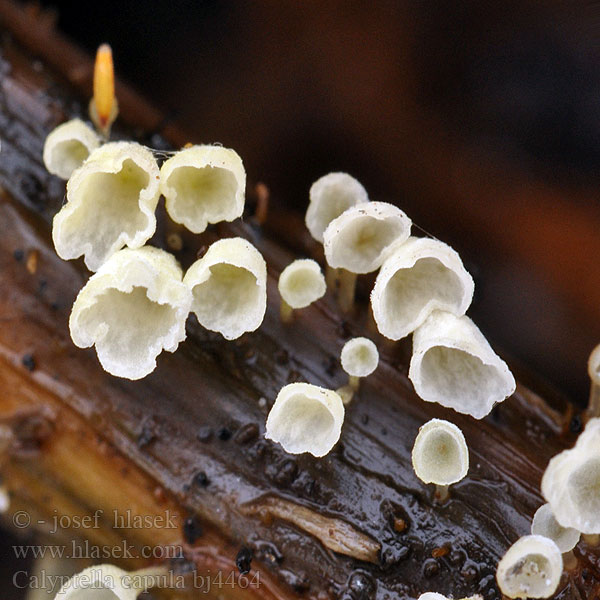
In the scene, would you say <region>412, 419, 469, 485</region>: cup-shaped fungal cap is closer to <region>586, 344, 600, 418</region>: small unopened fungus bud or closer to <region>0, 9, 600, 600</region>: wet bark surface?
<region>0, 9, 600, 600</region>: wet bark surface

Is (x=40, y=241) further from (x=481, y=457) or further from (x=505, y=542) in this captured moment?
(x=505, y=542)

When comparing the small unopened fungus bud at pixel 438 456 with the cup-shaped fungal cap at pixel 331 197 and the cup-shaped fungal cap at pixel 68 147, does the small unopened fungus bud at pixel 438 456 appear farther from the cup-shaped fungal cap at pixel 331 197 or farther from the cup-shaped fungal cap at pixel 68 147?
the cup-shaped fungal cap at pixel 68 147

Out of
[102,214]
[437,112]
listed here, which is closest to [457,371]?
[102,214]

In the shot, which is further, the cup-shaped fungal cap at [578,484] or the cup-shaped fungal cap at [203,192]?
the cup-shaped fungal cap at [203,192]

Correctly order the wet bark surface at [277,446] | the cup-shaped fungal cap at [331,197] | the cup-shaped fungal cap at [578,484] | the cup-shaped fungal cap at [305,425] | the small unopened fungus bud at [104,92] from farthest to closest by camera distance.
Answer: the small unopened fungus bud at [104,92], the cup-shaped fungal cap at [331,197], the wet bark surface at [277,446], the cup-shaped fungal cap at [305,425], the cup-shaped fungal cap at [578,484]

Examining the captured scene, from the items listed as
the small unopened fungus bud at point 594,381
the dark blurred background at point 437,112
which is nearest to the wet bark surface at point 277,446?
the small unopened fungus bud at point 594,381

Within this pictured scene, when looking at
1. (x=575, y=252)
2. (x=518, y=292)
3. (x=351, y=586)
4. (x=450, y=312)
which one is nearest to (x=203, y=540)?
(x=351, y=586)

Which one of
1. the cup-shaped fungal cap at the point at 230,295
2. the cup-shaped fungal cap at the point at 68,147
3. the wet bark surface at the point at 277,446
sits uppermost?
the cup-shaped fungal cap at the point at 68,147

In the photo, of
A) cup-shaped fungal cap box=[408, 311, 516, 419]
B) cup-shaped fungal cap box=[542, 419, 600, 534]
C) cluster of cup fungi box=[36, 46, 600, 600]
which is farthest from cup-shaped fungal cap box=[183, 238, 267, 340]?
cup-shaped fungal cap box=[542, 419, 600, 534]
